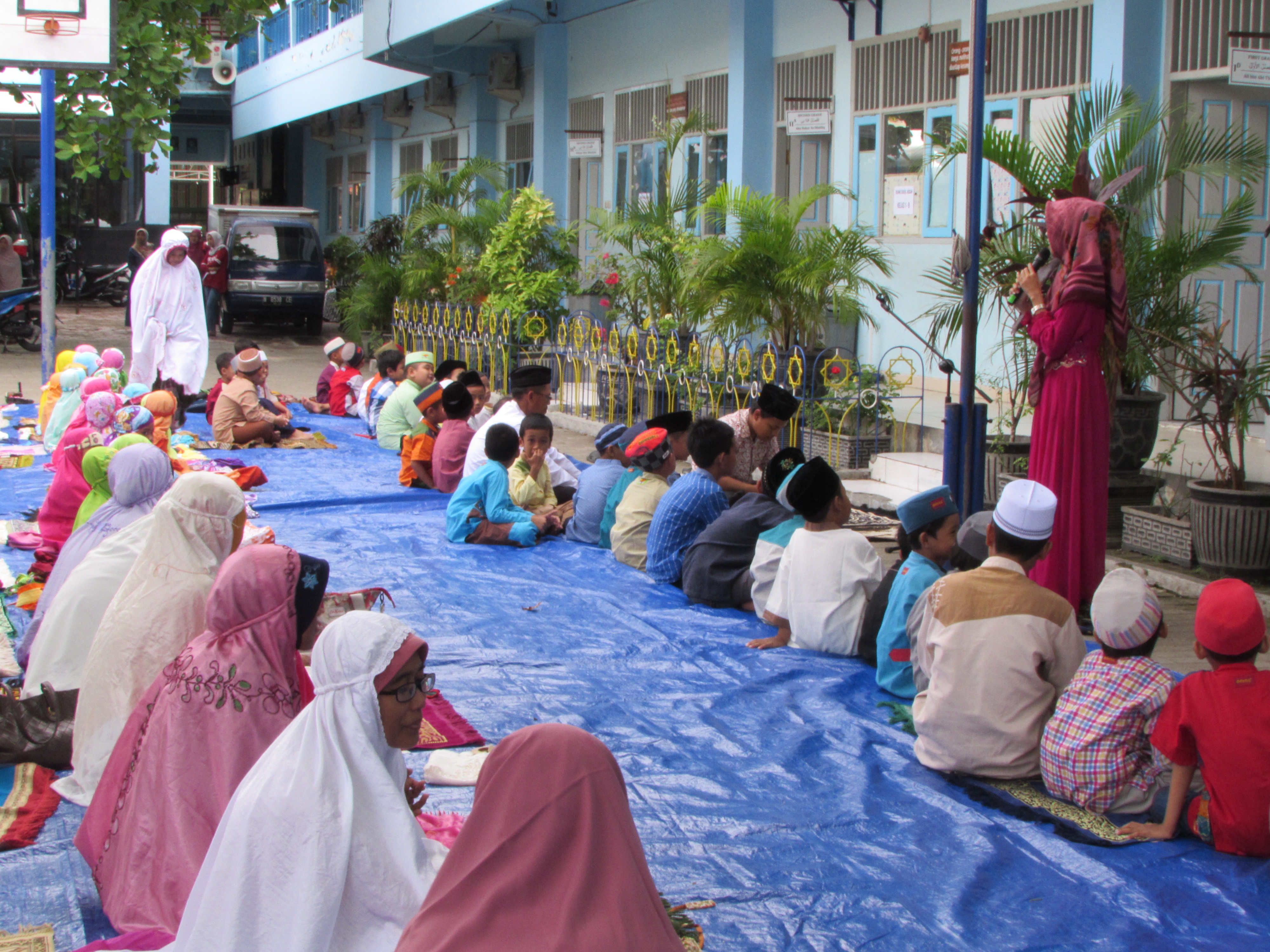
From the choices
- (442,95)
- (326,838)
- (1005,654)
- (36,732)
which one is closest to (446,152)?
(442,95)

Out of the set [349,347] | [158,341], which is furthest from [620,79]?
[158,341]

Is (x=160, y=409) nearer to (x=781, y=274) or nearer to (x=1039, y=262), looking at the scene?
(x=781, y=274)

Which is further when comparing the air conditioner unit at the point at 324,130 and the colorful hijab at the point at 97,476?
the air conditioner unit at the point at 324,130

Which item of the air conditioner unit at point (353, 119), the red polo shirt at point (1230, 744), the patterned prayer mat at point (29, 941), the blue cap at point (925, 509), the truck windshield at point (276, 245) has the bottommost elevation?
the patterned prayer mat at point (29, 941)

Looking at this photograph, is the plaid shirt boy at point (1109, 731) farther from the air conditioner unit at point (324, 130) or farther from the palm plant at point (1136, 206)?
the air conditioner unit at point (324, 130)

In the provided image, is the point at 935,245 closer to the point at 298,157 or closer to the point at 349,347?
the point at 349,347

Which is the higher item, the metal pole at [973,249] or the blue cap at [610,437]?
the metal pole at [973,249]

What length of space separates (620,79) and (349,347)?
17.2ft

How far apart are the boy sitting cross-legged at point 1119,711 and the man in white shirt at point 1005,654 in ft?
0.59

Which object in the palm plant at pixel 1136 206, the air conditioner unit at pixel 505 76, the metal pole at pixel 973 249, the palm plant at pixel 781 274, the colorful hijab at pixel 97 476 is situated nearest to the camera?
the colorful hijab at pixel 97 476

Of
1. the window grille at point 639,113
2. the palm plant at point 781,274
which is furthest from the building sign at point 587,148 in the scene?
the palm plant at point 781,274

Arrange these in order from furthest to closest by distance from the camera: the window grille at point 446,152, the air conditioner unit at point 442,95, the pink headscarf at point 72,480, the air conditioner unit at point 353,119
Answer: the air conditioner unit at point 353,119 < the window grille at point 446,152 < the air conditioner unit at point 442,95 < the pink headscarf at point 72,480

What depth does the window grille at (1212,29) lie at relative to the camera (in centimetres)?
774

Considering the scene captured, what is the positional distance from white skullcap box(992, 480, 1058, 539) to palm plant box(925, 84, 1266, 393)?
7.33 ft
